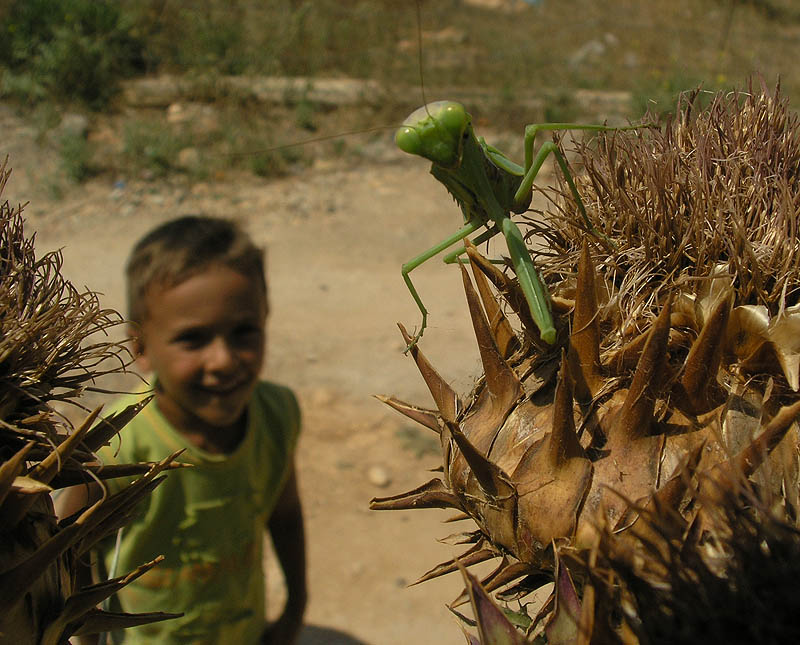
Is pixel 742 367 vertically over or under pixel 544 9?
under

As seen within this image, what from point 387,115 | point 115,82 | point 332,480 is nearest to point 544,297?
point 332,480

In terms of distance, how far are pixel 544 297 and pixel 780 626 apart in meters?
0.67

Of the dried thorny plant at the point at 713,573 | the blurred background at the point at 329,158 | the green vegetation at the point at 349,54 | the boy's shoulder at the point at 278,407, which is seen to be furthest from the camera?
the green vegetation at the point at 349,54

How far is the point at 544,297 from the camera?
55.1 inches

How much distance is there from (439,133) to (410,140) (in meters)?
0.06

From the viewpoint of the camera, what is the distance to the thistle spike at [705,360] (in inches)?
47.4

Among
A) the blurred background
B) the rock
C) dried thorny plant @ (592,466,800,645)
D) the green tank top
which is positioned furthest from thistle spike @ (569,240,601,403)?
the rock

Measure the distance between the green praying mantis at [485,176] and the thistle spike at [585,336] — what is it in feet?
0.16

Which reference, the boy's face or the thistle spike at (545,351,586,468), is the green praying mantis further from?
the boy's face

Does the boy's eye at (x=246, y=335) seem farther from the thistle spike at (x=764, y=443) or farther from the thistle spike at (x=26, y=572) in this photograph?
the thistle spike at (x=764, y=443)

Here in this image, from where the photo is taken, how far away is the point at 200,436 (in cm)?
266

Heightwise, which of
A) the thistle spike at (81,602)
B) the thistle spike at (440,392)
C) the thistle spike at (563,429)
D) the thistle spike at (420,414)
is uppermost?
the thistle spike at (563,429)

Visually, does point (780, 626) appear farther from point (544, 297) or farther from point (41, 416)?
point (41, 416)

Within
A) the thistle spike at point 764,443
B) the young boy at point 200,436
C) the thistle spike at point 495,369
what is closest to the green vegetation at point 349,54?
the young boy at point 200,436
